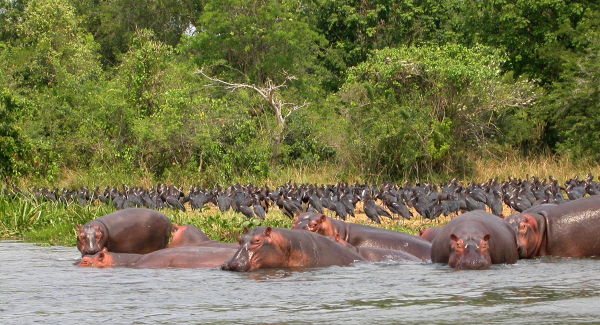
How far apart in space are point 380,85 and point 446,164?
296 cm

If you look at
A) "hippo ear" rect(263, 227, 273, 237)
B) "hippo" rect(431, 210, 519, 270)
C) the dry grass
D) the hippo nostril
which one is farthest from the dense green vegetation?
"hippo" rect(431, 210, 519, 270)

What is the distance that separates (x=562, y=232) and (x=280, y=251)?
2.91 m

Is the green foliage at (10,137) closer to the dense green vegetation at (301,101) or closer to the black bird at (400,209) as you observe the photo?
the dense green vegetation at (301,101)

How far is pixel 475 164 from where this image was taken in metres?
25.1

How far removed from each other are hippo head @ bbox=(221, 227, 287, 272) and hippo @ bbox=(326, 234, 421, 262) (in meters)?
1.02

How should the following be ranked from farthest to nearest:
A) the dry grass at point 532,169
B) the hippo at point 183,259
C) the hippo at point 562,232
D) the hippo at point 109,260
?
the dry grass at point 532,169 < the hippo at point 562,232 < the hippo at point 109,260 < the hippo at point 183,259

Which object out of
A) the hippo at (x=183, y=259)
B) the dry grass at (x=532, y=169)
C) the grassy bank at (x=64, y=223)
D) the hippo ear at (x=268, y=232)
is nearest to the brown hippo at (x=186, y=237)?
the hippo at (x=183, y=259)

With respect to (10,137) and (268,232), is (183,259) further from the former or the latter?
(10,137)

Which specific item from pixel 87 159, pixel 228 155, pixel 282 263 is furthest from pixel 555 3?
pixel 282 263

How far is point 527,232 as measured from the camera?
319 inches

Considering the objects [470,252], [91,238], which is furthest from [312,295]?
[91,238]

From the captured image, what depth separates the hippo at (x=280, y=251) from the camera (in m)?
6.96

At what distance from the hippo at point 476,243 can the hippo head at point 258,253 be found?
1462mm

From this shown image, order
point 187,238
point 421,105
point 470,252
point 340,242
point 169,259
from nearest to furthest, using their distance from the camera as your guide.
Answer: point 470,252 → point 169,259 → point 340,242 → point 187,238 → point 421,105
